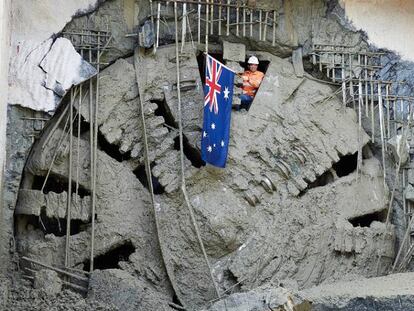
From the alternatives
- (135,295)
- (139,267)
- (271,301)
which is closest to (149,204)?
(139,267)

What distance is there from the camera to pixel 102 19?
1015 cm

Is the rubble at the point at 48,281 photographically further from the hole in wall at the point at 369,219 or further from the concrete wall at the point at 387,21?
the concrete wall at the point at 387,21

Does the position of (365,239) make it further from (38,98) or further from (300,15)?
(38,98)

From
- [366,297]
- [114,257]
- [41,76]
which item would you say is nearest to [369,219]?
[366,297]

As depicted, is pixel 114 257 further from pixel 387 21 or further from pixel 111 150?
pixel 387 21

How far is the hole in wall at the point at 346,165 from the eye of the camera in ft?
35.5

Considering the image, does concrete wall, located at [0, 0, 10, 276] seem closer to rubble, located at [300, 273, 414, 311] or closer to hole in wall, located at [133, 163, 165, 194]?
hole in wall, located at [133, 163, 165, 194]

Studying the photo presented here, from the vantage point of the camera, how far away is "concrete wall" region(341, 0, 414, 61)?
35.6 feet

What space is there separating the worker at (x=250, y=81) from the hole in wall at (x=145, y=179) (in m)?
1.10

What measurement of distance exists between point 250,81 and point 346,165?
1.26 m

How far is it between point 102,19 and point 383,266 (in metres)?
3.44

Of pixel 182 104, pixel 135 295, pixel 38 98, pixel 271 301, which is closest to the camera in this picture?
pixel 271 301

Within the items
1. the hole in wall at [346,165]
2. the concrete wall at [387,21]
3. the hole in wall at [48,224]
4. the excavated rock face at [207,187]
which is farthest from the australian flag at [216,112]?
the concrete wall at [387,21]

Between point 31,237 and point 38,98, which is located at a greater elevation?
point 38,98
